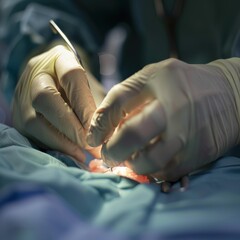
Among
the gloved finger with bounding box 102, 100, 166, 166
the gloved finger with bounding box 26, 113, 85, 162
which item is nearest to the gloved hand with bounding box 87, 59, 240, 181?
the gloved finger with bounding box 102, 100, 166, 166

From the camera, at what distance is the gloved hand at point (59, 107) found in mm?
1117

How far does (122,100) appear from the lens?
0.97m

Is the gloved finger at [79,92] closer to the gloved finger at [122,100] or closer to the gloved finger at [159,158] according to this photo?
the gloved finger at [122,100]

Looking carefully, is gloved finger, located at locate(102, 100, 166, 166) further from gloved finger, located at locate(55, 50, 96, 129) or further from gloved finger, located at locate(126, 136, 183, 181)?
gloved finger, located at locate(55, 50, 96, 129)

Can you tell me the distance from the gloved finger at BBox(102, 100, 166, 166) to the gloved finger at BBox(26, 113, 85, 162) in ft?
0.85

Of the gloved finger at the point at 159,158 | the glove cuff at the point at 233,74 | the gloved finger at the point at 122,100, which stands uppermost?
the gloved finger at the point at 122,100

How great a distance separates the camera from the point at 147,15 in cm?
183

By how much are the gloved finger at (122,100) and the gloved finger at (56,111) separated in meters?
0.12

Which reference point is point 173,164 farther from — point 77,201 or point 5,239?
point 5,239

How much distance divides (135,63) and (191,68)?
1.19 metres

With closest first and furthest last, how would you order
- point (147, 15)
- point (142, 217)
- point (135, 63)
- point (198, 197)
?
point (142, 217) < point (198, 197) < point (147, 15) < point (135, 63)

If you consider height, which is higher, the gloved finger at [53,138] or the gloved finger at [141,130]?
the gloved finger at [141,130]

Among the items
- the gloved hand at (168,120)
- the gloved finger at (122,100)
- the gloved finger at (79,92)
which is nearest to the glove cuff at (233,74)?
the gloved hand at (168,120)

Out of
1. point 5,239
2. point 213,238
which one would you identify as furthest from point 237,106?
point 5,239
